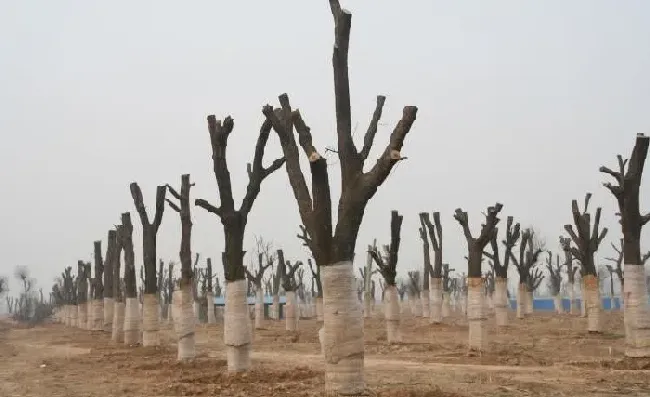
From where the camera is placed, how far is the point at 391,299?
69.4 feet

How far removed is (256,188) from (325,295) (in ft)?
18.1

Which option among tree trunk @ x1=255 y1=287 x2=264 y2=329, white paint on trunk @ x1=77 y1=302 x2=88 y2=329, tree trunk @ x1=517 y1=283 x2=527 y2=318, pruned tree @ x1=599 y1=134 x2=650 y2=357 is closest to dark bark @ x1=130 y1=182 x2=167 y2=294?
pruned tree @ x1=599 y1=134 x2=650 y2=357

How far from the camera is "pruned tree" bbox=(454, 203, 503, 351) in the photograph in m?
17.4

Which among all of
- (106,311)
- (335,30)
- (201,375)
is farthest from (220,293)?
(335,30)

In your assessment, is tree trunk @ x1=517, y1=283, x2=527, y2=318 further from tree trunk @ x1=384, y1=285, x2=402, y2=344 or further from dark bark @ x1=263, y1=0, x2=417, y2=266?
dark bark @ x1=263, y1=0, x2=417, y2=266

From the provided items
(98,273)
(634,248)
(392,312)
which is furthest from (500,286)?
(98,273)

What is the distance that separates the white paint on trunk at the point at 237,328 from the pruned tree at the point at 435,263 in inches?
→ 694

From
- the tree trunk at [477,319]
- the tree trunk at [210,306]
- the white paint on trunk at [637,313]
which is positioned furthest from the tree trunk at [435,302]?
the tree trunk at [210,306]

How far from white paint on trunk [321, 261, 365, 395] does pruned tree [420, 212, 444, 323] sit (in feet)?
69.9

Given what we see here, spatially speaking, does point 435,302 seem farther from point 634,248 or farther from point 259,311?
point 634,248

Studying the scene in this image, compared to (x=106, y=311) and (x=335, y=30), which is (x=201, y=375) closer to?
(x=335, y=30)

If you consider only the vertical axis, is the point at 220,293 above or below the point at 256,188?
below

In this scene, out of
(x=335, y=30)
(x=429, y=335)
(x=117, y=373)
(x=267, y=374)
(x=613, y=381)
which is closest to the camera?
(x=335, y=30)

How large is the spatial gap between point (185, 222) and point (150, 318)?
13.4 feet
